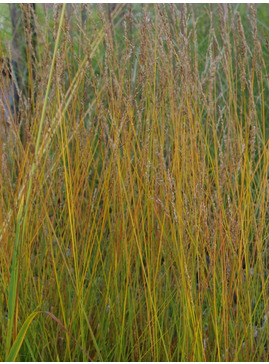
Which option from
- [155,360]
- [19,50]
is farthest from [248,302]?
[19,50]

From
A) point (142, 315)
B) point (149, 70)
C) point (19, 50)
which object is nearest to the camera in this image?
point (149, 70)

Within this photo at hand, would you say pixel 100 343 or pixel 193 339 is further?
pixel 100 343

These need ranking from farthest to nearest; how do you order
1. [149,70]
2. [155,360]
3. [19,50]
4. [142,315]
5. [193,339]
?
[19,50] < [142,315] < [149,70] < [155,360] < [193,339]

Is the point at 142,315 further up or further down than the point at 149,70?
further down

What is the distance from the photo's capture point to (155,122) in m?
1.82

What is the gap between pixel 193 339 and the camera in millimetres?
1523

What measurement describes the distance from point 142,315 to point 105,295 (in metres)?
0.17

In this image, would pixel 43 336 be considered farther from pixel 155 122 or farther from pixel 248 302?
pixel 155 122

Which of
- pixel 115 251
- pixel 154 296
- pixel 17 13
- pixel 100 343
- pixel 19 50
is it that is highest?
pixel 17 13

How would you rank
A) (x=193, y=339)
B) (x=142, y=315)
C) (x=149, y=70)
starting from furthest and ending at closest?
(x=142, y=315) → (x=149, y=70) → (x=193, y=339)

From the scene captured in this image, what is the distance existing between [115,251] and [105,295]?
25 centimetres

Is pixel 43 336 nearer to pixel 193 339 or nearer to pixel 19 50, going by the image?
pixel 193 339

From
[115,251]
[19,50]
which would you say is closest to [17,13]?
[19,50]

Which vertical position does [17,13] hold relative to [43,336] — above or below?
above
